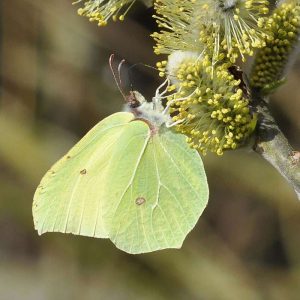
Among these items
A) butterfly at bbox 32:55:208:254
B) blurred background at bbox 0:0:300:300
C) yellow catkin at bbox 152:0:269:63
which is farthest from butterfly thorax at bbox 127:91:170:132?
blurred background at bbox 0:0:300:300

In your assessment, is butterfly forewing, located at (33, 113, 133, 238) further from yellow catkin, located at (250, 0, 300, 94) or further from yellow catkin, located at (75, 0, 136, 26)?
yellow catkin, located at (250, 0, 300, 94)

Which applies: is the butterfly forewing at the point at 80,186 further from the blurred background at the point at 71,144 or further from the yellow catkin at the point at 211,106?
the blurred background at the point at 71,144

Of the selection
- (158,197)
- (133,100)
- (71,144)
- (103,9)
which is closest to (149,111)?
(133,100)

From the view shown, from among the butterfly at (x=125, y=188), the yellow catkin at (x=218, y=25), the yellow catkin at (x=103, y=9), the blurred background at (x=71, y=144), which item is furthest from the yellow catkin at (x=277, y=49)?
the blurred background at (x=71, y=144)

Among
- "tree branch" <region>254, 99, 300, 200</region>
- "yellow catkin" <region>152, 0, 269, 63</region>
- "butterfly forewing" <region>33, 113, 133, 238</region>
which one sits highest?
"yellow catkin" <region>152, 0, 269, 63</region>

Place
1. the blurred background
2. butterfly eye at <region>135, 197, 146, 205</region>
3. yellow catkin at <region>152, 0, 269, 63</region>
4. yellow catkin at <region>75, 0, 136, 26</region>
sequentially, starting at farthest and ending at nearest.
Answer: the blurred background → butterfly eye at <region>135, 197, 146, 205</region> → yellow catkin at <region>75, 0, 136, 26</region> → yellow catkin at <region>152, 0, 269, 63</region>

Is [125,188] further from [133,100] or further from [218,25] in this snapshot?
[218,25]

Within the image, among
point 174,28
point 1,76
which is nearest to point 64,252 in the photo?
point 1,76
